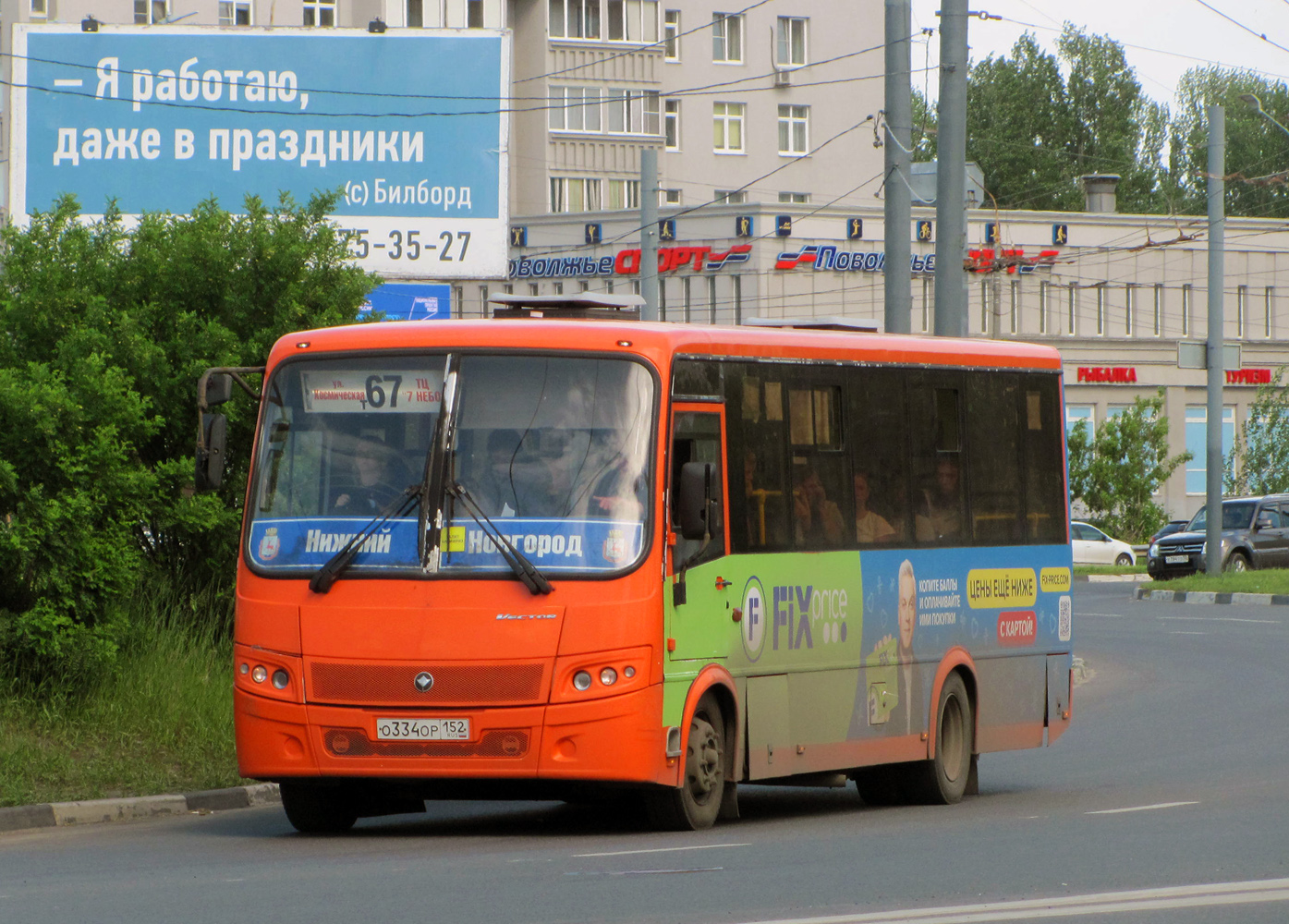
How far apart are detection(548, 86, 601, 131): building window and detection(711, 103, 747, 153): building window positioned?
18.3 feet

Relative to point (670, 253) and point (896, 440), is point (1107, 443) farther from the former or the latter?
point (896, 440)

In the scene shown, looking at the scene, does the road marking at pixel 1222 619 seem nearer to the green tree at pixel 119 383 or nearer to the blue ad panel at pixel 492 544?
the green tree at pixel 119 383

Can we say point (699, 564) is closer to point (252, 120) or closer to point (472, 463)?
point (472, 463)

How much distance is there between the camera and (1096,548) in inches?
2218

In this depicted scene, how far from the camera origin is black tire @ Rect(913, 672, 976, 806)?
564 inches

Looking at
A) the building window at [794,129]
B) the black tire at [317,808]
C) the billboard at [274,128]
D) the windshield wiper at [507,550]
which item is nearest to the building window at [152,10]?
the building window at [794,129]

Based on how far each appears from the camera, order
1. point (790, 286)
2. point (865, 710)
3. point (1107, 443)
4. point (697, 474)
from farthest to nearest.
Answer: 1. point (790, 286)
2. point (1107, 443)
3. point (865, 710)
4. point (697, 474)

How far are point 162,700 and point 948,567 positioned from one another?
501 cm

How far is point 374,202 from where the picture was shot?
78.9 ft

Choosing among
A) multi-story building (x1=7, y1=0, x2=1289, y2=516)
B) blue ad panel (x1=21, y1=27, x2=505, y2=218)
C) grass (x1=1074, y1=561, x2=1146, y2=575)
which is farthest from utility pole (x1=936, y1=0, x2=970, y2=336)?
multi-story building (x1=7, y1=0, x2=1289, y2=516)

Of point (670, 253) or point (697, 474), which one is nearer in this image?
point (697, 474)

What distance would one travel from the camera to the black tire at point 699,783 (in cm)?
1174

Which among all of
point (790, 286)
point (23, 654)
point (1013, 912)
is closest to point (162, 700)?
point (23, 654)

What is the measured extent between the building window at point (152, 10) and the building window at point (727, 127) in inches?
785
